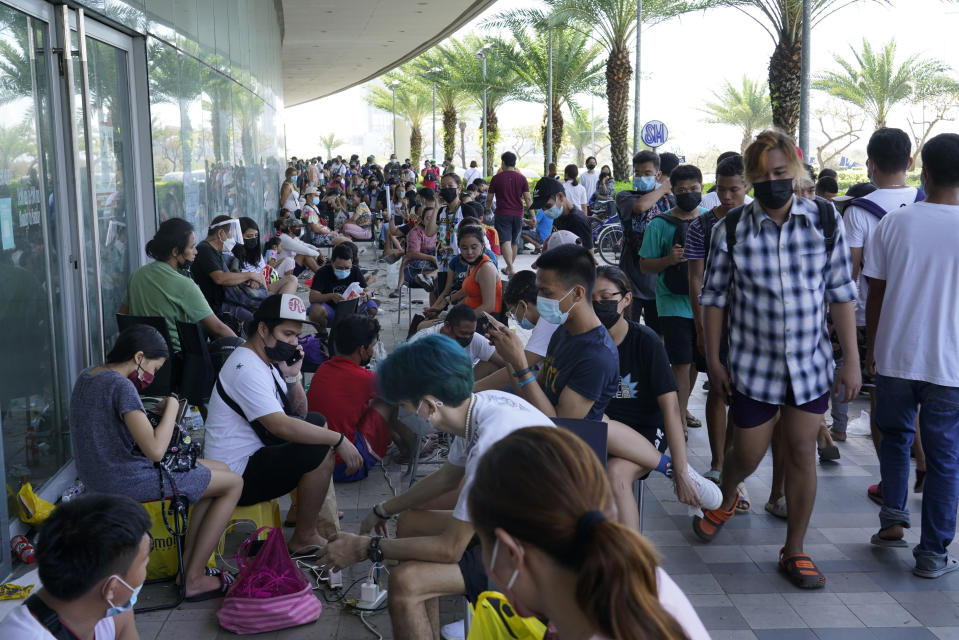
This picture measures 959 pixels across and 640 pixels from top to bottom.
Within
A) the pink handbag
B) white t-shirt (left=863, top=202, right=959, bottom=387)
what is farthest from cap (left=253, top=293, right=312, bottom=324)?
white t-shirt (left=863, top=202, right=959, bottom=387)

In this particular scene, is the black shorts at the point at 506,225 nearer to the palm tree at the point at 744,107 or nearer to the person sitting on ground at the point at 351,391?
the person sitting on ground at the point at 351,391

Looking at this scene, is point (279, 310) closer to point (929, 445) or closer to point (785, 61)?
point (929, 445)

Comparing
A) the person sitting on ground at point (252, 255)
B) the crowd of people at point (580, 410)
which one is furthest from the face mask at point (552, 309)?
the person sitting on ground at point (252, 255)

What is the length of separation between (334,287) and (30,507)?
4.05 m

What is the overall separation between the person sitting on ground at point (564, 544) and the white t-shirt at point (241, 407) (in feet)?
8.64

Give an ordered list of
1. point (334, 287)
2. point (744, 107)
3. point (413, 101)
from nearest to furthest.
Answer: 1. point (334, 287)
2. point (744, 107)
3. point (413, 101)

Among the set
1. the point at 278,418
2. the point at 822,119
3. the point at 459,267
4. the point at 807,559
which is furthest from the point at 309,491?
the point at 822,119

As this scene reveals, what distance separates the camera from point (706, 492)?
404 centimetres

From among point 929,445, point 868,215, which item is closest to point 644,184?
point 868,215

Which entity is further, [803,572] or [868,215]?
[868,215]

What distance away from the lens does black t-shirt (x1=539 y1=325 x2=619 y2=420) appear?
3400 millimetres

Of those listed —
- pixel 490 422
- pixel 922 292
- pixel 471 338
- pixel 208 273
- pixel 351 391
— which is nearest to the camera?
pixel 490 422

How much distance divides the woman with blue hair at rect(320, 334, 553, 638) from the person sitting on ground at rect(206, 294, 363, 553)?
4.31 ft

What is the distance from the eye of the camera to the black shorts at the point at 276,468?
4.19m
